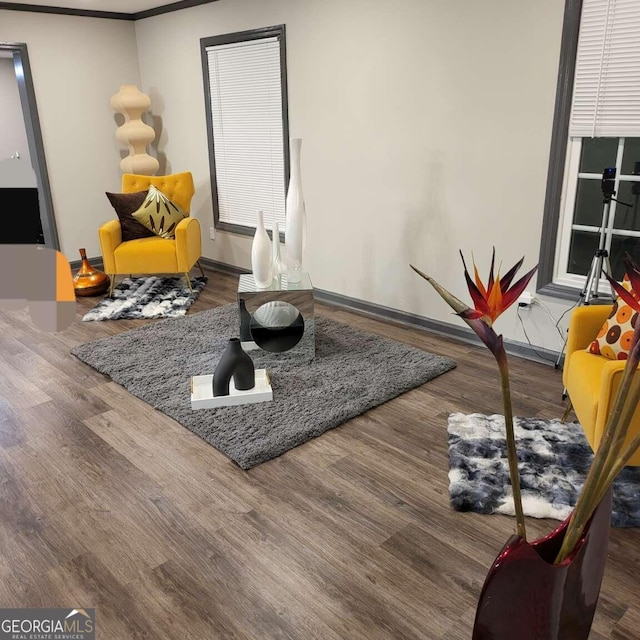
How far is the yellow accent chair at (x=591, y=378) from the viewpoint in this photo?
6.86ft

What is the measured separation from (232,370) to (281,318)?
617 mm

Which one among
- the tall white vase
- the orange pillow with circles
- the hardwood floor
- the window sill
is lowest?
the hardwood floor

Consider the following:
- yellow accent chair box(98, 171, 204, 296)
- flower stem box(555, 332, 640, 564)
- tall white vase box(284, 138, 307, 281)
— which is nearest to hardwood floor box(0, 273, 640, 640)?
flower stem box(555, 332, 640, 564)

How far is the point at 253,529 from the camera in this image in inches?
85.0

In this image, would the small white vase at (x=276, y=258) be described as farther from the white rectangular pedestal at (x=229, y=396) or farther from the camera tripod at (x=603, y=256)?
the camera tripod at (x=603, y=256)

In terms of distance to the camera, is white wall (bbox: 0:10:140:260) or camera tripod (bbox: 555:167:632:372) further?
white wall (bbox: 0:10:140:260)

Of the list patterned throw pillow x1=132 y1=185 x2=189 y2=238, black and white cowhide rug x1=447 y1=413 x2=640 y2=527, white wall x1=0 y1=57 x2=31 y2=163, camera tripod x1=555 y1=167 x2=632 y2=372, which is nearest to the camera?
black and white cowhide rug x1=447 y1=413 x2=640 y2=527

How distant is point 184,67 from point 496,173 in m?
3.41

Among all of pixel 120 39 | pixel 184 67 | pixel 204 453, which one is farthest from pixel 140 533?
pixel 120 39

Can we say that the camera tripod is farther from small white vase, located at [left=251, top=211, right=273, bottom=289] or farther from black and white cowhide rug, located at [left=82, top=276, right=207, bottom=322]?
black and white cowhide rug, located at [left=82, top=276, right=207, bottom=322]

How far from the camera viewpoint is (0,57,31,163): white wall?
21.8 feet

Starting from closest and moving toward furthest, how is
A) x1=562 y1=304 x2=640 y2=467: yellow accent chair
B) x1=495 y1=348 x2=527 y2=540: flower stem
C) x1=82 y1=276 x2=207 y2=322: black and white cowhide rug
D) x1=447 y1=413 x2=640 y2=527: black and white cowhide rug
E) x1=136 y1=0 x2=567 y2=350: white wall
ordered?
x1=495 y1=348 x2=527 y2=540: flower stem, x1=562 y1=304 x2=640 y2=467: yellow accent chair, x1=447 y1=413 x2=640 y2=527: black and white cowhide rug, x1=136 y1=0 x2=567 y2=350: white wall, x1=82 y1=276 x2=207 y2=322: black and white cowhide rug

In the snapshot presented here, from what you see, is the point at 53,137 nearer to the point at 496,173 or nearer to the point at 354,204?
the point at 354,204

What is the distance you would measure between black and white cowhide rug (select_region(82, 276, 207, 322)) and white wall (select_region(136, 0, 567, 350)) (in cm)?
110
